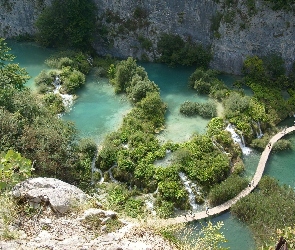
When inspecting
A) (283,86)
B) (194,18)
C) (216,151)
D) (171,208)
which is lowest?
(171,208)

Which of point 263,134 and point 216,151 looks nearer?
point 216,151

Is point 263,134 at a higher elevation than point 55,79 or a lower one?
higher

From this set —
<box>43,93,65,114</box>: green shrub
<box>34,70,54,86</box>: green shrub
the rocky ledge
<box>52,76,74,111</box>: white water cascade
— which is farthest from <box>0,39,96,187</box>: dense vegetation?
the rocky ledge

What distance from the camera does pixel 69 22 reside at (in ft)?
109

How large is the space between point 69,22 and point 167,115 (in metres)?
13.2

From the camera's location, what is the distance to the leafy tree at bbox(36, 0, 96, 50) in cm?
3250

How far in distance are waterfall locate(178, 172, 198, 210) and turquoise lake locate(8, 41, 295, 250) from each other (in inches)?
54.2

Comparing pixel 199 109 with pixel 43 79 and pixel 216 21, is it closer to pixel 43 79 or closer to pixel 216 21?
pixel 216 21

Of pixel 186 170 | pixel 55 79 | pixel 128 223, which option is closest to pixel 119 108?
pixel 55 79

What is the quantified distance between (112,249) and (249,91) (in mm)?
21789

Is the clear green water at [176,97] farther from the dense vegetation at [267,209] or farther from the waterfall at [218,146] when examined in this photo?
the dense vegetation at [267,209]

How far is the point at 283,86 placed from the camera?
92.6 ft

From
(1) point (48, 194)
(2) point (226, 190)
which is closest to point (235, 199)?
(2) point (226, 190)

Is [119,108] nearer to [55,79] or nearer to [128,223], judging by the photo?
[55,79]
